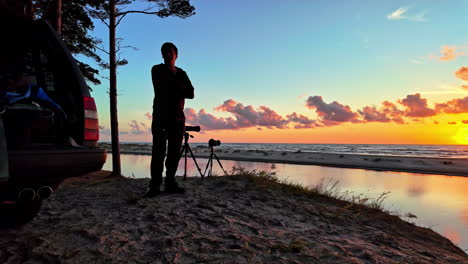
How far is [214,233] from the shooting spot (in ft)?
11.5

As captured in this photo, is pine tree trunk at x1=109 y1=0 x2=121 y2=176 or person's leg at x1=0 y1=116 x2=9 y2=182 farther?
pine tree trunk at x1=109 y1=0 x2=121 y2=176

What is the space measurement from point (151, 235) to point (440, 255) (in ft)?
12.2

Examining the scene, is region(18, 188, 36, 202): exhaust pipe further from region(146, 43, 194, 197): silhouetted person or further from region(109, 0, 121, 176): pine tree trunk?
region(109, 0, 121, 176): pine tree trunk

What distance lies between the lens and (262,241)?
3326 mm

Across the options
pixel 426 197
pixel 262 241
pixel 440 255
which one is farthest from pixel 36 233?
pixel 426 197

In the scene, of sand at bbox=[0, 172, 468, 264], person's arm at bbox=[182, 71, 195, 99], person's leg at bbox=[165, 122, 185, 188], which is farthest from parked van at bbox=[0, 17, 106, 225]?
person's arm at bbox=[182, 71, 195, 99]

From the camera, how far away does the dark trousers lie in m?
5.05

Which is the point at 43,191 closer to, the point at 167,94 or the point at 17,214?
the point at 17,214

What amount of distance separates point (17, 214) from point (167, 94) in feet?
9.34

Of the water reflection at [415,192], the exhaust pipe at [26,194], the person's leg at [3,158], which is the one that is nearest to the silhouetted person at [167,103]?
the exhaust pipe at [26,194]

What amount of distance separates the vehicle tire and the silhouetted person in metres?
1.92

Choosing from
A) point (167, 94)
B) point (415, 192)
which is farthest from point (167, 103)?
point (415, 192)

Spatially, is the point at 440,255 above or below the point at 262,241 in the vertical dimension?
below

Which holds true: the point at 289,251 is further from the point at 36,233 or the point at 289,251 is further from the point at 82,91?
the point at 36,233
